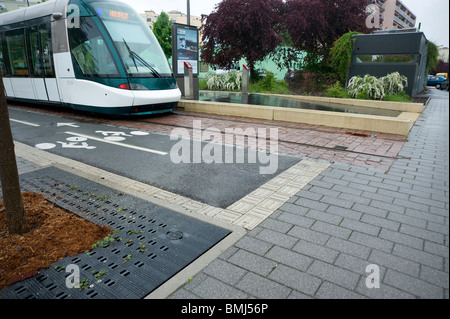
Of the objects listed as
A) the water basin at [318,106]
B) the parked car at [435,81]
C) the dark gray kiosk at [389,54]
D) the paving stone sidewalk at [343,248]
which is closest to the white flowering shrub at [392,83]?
the dark gray kiosk at [389,54]

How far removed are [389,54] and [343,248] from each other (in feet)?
49.7

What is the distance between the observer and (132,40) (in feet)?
30.7

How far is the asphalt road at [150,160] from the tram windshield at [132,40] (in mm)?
2071

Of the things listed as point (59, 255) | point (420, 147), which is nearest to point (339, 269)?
point (59, 255)

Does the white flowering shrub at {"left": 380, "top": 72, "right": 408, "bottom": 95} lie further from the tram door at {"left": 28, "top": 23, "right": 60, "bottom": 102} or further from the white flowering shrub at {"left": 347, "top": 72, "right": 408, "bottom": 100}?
the tram door at {"left": 28, "top": 23, "right": 60, "bottom": 102}

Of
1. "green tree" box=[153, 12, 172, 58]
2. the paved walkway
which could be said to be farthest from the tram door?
"green tree" box=[153, 12, 172, 58]

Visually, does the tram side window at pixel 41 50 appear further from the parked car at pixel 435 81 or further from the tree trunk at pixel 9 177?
the parked car at pixel 435 81

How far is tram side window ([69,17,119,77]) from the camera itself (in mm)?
8898

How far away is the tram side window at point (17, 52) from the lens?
11133 mm

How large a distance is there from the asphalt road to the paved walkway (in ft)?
2.30

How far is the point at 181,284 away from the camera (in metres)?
2.46

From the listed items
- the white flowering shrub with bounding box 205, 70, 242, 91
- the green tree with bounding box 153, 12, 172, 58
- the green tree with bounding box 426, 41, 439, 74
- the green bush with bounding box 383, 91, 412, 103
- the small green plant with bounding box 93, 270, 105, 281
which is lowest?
the small green plant with bounding box 93, 270, 105, 281
